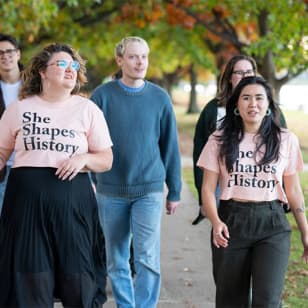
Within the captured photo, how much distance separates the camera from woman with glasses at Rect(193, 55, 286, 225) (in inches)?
210

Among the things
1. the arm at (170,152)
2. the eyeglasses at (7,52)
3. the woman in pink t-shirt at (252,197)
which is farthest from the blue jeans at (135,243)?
the eyeglasses at (7,52)

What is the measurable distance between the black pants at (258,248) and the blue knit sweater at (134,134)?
0.98 m

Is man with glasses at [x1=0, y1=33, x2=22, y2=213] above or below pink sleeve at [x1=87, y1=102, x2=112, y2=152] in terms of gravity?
above

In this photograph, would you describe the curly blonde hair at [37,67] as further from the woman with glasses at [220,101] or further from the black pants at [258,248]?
the woman with glasses at [220,101]

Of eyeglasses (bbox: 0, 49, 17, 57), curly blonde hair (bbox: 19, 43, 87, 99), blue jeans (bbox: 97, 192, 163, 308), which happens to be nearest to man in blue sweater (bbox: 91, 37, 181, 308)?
blue jeans (bbox: 97, 192, 163, 308)

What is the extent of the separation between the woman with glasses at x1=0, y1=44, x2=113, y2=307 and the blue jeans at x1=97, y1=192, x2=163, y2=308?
0.95m

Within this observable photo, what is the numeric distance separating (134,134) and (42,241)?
1.31 m

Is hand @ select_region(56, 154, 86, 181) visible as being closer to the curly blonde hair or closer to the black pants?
the curly blonde hair

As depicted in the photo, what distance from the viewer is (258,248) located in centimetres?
408

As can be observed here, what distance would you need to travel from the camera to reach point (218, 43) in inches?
1083

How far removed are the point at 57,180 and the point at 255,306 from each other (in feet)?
4.55

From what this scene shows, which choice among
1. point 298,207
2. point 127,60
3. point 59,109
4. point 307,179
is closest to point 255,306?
point 298,207

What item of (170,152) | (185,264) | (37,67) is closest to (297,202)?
(170,152)

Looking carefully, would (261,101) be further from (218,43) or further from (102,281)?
(218,43)
